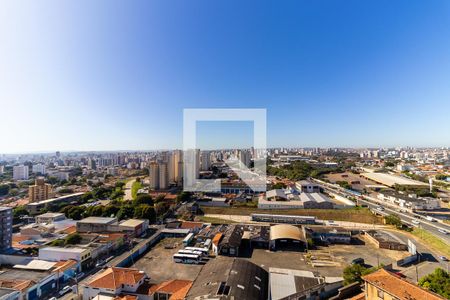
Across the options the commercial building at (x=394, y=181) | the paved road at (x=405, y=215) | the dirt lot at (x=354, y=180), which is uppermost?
the commercial building at (x=394, y=181)

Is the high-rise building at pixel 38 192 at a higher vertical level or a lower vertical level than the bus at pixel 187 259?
higher

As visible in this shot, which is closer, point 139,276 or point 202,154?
point 139,276

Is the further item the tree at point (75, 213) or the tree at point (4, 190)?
the tree at point (4, 190)

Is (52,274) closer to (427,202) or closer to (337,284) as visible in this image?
(337,284)

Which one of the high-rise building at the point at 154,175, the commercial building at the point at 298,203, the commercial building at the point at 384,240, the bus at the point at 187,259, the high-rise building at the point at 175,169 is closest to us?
the bus at the point at 187,259

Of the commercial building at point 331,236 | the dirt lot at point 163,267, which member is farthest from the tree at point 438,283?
the dirt lot at point 163,267

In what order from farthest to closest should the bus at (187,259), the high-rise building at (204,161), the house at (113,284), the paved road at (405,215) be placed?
the high-rise building at (204,161) < the paved road at (405,215) < the bus at (187,259) < the house at (113,284)

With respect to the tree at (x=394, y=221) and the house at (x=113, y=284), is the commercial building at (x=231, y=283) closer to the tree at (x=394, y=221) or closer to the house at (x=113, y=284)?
the house at (x=113, y=284)

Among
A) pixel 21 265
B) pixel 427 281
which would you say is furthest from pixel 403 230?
pixel 21 265
